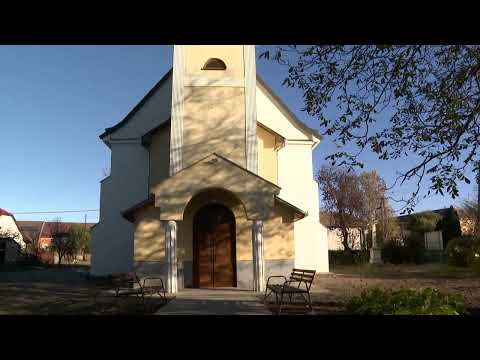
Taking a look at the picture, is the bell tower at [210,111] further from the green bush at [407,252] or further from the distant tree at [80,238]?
the distant tree at [80,238]

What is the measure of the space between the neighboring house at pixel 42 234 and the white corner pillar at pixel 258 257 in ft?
66.5

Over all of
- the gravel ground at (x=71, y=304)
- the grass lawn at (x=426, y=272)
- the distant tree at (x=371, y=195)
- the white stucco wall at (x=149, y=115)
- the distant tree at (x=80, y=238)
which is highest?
the white stucco wall at (x=149, y=115)

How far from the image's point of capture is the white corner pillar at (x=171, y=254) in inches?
584

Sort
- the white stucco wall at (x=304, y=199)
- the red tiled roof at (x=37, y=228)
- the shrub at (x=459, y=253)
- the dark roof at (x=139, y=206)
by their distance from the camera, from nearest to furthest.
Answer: the dark roof at (x=139, y=206) → the shrub at (x=459, y=253) → the white stucco wall at (x=304, y=199) → the red tiled roof at (x=37, y=228)

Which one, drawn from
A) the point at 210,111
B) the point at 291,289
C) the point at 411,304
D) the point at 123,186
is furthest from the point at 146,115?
the point at 411,304

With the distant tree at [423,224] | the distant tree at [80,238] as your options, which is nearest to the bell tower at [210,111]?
the distant tree at [423,224]

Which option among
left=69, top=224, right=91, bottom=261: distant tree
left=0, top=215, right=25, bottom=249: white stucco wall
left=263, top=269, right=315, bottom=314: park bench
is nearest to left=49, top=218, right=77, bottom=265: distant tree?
left=69, top=224, right=91, bottom=261: distant tree

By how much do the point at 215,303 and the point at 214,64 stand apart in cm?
1061

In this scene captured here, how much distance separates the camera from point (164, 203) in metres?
15.2

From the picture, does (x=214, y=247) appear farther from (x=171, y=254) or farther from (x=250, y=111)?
(x=250, y=111)

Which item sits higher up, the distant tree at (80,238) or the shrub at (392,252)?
the distant tree at (80,238)

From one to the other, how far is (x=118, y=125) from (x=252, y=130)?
1056cm

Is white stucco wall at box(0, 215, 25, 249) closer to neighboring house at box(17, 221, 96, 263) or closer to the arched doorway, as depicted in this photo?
neighboring house at box(17, 221, 96, 263)

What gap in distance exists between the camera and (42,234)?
72.8 m
